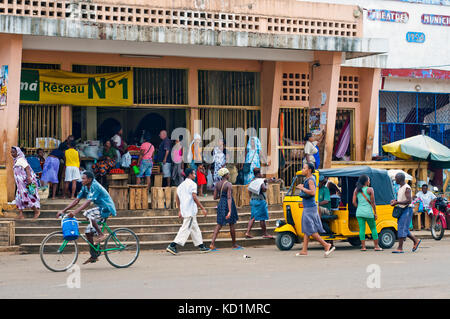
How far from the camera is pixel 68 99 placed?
1812 centimetres

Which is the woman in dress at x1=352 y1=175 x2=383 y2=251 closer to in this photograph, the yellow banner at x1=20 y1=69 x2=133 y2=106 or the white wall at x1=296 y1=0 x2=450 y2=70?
the yellow banner at x1=20 y1=69 x2=133 y2=106

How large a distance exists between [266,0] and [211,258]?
7.67 metres

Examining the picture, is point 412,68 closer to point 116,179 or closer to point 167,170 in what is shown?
point 167,170

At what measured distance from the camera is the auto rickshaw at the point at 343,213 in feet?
46.1

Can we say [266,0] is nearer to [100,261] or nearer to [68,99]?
[68,99]

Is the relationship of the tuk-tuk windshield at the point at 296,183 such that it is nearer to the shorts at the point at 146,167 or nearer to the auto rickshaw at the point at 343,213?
the auto rickshaw at the point at 343,213

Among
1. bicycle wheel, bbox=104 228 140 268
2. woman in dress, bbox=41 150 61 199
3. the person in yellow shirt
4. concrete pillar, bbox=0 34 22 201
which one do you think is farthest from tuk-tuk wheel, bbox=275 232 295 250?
concrete pillar, bbox=0 34 22 201

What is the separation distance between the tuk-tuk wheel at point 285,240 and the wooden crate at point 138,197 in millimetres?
3251

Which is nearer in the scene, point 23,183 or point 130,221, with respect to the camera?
point 23,183

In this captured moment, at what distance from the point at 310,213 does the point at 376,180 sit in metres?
2.48

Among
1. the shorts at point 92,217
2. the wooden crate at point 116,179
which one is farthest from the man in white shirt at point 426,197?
the shorts at point 92,217

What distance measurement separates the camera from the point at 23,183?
14.5 m

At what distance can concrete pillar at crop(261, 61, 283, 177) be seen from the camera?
19.8 metres

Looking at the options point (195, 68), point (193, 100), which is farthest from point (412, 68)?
point (193, 100)
